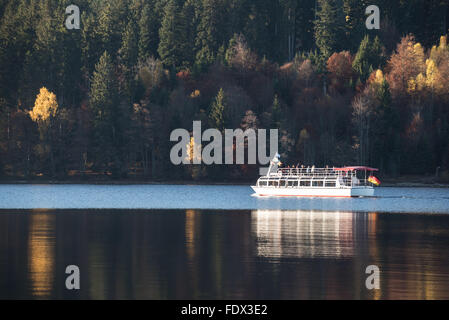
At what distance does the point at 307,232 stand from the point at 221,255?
46.0 ft

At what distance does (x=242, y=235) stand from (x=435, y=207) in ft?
133

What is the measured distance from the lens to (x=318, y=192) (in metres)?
111

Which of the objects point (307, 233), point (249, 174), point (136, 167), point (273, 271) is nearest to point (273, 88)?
point (249, 174)

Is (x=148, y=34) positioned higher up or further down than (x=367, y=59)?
higher up

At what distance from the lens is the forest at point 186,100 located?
510 feet

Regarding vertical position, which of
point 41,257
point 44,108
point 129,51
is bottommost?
point 41,257

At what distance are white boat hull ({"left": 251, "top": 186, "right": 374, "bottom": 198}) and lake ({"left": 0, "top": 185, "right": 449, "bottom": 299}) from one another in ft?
117

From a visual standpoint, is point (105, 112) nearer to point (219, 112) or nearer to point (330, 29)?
point (219, 112)

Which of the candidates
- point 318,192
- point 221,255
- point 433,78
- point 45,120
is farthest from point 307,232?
point 45,120

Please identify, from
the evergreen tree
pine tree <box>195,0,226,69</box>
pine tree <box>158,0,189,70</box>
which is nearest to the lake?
the evergreen tree

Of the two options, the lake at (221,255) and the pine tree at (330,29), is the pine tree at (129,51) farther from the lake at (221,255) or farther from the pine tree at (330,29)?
the lake at (221,255)

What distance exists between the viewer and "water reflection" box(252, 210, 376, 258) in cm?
4384

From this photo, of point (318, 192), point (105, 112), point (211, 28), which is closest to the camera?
point (318, 192)
